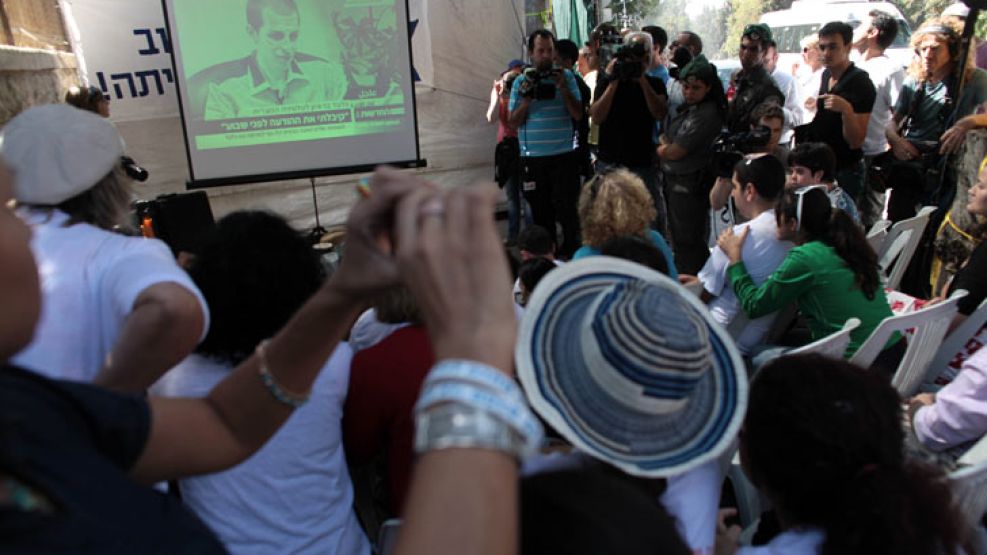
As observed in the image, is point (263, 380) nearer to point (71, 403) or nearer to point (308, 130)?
point (71, 403)

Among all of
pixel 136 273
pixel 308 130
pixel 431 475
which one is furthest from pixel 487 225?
pixel 308 130

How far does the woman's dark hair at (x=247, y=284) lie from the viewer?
1.42 metres

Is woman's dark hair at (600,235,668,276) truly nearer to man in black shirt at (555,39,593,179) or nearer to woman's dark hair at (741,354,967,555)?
woman's dark hair at (741,354,967,555)

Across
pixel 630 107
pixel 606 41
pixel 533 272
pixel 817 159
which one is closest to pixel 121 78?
pixel 606 41

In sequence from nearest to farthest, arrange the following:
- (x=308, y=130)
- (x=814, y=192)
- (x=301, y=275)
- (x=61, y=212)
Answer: (x=61, y=212) → (x=301, y=275) → (x=814, y=192) → (x=308, y=130)

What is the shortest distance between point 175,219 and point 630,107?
10.6ft

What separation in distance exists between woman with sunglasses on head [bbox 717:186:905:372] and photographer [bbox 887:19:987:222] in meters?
2.14

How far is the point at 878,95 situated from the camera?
473cm

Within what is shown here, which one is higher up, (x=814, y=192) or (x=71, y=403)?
(x=71, y=403)

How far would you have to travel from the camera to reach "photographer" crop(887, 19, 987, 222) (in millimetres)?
4320

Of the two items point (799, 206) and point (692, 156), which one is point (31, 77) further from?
point (799, 206)

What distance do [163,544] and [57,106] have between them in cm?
120

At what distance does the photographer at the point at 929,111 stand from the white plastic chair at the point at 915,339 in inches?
88.4

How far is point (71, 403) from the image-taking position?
1.98ft
